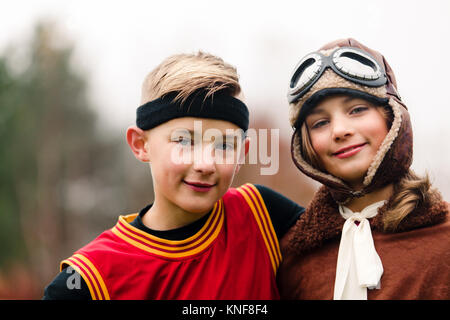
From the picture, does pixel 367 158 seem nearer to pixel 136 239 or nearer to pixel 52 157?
pixel 136 239

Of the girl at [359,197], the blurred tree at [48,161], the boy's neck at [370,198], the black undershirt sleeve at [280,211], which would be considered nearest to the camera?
the girl at [359,197]

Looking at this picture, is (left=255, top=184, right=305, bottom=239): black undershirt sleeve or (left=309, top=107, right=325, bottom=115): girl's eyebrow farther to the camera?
(left=255, top=184, right=305, bottom=239): black undershirt sleeve

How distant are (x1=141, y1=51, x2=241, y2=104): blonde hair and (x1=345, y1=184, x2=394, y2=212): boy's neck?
0.89m

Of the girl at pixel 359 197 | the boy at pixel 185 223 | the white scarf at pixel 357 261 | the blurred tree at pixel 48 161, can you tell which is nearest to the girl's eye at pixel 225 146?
the boy at pixel 185 223

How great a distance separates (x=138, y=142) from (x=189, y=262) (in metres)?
0.74

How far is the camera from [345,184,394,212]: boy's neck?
235 cm

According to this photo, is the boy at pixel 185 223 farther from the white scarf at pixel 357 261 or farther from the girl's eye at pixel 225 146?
the white scarf at pixel 357 261

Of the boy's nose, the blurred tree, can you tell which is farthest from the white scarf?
the blurred tree

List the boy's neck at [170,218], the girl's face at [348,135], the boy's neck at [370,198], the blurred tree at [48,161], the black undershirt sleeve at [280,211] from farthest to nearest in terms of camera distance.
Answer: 1. the blurred tree at [48,161]
2. the black undershirt sleeve at [280,211]
3. the boy's neck at [170,218]
4. the boy's neck at [370,198]
5. the girl's face at [348,135]

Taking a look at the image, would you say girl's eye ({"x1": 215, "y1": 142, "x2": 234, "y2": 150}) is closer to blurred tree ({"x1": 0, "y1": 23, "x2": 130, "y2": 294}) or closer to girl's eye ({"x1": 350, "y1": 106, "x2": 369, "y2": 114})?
girl's eye ({"x1": 350, "y1": 106, "x2": 369, "y2": 114})

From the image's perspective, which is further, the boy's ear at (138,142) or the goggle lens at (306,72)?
the boy's ear at (138,142)

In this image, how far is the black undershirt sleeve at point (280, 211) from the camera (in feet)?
8.78

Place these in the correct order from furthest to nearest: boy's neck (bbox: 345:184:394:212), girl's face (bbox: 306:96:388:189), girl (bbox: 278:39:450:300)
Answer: boy's neck (bbox: 345:184:394:212), girl's face (bbox: 306:96:388:189), girl (bbox: 278:39:450:300)

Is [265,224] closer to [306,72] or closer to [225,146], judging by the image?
[225,146]
